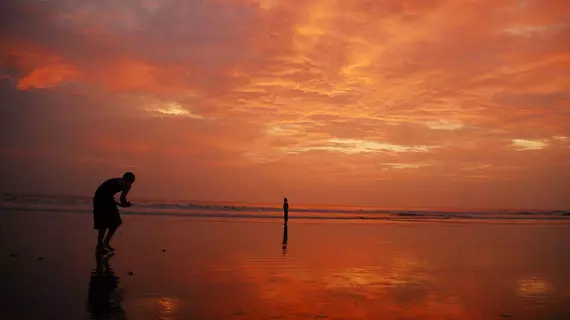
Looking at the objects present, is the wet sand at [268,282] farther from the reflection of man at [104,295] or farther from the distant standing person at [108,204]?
the distant standing person at [108,204]

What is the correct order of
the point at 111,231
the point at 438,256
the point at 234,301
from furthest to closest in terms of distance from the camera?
the point at 438,256
the point at 111,231
the point at 234,301

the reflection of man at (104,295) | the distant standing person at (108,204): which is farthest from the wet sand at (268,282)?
the distant standing person at (108,204)

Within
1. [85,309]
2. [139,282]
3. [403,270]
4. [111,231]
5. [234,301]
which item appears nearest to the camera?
[85,309]

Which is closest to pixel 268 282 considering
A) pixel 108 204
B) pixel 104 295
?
pixel 104 295

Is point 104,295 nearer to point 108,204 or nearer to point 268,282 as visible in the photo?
point 268,282

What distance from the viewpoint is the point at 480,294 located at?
31.1 feet

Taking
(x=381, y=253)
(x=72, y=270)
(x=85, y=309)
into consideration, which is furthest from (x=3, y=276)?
(x=381, y=253)

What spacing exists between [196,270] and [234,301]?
341cm

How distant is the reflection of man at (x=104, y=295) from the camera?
22.6 ft

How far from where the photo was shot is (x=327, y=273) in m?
11.5

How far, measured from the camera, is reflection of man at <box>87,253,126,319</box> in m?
6.88

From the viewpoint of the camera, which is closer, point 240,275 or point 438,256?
point 240,275

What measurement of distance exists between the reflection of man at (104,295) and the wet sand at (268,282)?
0.05 feet

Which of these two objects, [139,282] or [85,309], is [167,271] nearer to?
[139,282]
